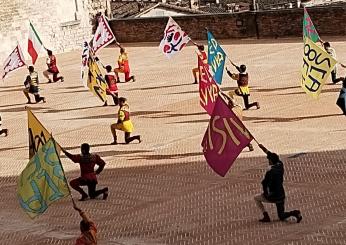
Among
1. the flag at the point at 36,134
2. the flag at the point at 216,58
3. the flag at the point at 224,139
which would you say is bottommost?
the flag at the point at 216,58

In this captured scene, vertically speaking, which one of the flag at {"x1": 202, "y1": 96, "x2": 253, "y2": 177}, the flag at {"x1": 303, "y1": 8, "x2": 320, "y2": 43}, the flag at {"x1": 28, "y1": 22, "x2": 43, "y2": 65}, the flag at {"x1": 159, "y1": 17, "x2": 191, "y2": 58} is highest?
the flag at {"x1": 202, "y1": 96, "x2": 253, "y2": 177}

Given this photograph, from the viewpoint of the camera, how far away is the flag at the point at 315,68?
2120 centimetres

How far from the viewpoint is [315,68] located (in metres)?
21.5

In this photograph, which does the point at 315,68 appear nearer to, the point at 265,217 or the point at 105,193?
the point at 105,193

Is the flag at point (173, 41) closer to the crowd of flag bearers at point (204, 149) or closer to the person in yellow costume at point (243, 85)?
the crowd of flag bearers at point (204, 149)

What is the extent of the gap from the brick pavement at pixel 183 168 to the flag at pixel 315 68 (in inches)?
45.3

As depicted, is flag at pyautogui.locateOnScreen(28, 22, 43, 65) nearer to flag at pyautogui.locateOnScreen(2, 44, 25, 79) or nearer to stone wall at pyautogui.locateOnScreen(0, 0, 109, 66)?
flag at pyautogui.locateOnScreen(2, 44, 25, 79)

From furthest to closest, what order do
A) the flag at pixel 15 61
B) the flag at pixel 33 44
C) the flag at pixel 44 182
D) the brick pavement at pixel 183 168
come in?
the flag at pixel 33 44
the flag at pixel 15 61
the brick pavement at pixel 183 168
the flag at pixel 44 182

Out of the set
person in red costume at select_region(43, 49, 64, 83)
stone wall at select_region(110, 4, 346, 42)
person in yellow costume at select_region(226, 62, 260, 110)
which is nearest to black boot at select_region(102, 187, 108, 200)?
person in yellow costume at select_region(226, 62, 260, 110)

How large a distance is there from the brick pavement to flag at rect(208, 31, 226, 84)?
1.45 m

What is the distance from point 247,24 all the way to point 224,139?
27.4 meters

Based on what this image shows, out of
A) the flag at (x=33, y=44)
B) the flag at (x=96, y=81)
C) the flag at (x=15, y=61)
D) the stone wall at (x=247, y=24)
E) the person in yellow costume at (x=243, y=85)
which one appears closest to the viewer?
the person in yellow costume at (x=243, y=85)

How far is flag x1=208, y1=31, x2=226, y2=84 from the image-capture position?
24308 mm

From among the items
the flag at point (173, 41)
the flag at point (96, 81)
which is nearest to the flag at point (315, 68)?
the flag at point (96, 81)
